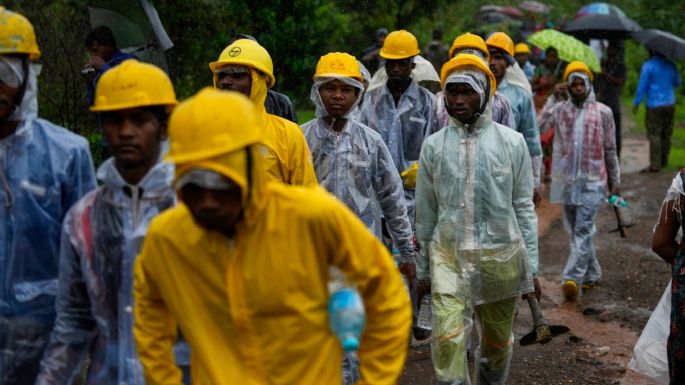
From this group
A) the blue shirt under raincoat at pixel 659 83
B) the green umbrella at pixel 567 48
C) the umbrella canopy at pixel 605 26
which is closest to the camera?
the green umbrella at pixel 567 48

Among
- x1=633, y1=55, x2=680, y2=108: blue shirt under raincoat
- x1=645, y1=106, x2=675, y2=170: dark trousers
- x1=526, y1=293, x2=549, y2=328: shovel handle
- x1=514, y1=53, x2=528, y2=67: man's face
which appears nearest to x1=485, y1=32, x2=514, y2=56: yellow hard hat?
x1=526, y1=293, x2=549, y2=328: shovel handle

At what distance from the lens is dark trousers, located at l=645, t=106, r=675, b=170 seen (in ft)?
57.9

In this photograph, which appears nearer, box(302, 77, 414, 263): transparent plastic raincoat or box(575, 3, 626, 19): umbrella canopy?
box(302, 77, 414, 263): transparent plastic raincoat

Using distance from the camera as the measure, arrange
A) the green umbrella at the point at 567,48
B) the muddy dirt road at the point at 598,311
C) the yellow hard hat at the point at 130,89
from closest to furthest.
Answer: the yellow hard hat at the point at 130,89
the muddy dirt road at the point at 598,311
the green umbrella at the point at 567,48

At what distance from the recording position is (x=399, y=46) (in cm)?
874

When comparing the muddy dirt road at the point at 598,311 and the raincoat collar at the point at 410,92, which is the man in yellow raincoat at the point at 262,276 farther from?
the raincoat collar at the point at 410,92

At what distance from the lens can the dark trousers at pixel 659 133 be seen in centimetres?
1764

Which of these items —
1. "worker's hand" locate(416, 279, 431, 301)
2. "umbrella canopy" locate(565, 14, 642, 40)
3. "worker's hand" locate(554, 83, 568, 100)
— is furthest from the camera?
"umbrella canopy" locate(565, 14, 642, 40)

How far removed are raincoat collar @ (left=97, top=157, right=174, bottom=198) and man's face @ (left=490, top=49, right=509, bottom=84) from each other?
6.05 m

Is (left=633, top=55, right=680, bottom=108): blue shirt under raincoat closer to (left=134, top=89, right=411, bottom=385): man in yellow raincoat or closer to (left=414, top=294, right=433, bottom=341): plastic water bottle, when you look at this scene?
(left=414, top=294, right=433, bottom=341): plastic water bottle

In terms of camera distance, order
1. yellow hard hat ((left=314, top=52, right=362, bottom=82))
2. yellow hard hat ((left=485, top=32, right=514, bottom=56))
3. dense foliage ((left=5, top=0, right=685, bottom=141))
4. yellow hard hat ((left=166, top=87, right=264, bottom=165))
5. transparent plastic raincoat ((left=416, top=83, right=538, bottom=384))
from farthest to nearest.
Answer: dense foliage ((left=5, top=0, right=685, bottom=141)) < yellow hard hat ((left=485, top=32, right=514, bottom=56)) < yellow hard hat ((left=314, top=52, right=362, bottom=82)) < transparent plastic raincoat ((left=416, top=83, right=538, bottom=384)) < yellow hard hat ((left=166, top=87, right=264, bottom=165))

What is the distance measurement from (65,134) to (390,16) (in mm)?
12803

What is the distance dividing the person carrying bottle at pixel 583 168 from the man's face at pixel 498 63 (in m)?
1.05

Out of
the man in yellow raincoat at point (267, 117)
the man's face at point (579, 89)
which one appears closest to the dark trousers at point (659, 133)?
the man's face at point (579, 89)
